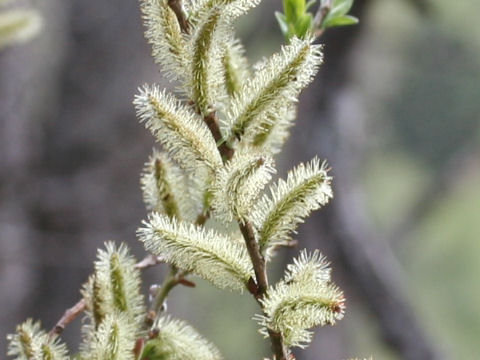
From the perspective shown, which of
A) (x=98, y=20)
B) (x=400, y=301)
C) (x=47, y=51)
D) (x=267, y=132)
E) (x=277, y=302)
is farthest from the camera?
(x=47, y=51)

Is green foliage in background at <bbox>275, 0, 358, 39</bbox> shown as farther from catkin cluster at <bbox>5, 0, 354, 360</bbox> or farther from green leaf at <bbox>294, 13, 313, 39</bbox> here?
catkin cluster at <bbox>5, 0, 354, 360</bbox>

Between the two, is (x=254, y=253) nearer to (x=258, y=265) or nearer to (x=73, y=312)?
(x=258, y=265)

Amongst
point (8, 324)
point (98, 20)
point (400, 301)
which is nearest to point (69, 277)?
point (8, 324)

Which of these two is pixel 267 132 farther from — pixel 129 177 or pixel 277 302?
pixel 129 177

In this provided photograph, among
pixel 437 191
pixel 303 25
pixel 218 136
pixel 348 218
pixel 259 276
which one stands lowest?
pixel 259 276

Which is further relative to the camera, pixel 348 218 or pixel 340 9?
pixel 348 218

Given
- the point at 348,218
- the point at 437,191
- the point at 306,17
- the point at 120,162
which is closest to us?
the point at 306,17

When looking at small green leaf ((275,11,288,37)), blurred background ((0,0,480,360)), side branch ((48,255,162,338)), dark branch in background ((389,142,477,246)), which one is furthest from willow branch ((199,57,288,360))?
dark branch in background ((389,142,477,246))

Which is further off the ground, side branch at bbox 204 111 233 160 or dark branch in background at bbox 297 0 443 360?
dark branch in background at bbox 297 0 443 360

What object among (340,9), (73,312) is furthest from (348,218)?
(73,312)

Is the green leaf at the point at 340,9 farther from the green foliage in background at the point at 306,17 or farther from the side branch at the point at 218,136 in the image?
the side branch at the point at 218,136

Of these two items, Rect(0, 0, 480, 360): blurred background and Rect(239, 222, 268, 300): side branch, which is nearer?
Rect(239, 222, 268, 300): side branch
